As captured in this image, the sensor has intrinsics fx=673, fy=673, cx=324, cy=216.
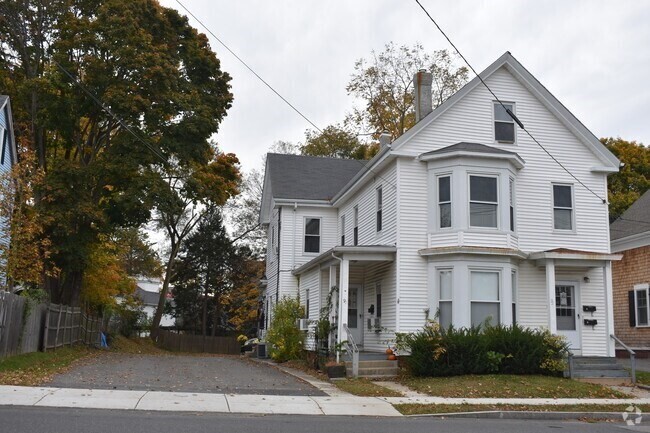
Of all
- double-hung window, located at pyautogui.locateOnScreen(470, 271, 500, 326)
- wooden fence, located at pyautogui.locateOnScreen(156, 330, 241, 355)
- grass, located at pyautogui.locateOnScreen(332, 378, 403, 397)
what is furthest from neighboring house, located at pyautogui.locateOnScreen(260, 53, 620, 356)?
wooden fence, located at pyautogui.locateOnScreen(156, 330, 241, 355)

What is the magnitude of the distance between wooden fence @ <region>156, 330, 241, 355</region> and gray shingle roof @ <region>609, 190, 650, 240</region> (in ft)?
91.9

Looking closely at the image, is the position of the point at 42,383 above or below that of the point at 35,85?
below

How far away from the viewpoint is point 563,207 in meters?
21.6

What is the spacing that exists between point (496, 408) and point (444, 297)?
21.6 ft

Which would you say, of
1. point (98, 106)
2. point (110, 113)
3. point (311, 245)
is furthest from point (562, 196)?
point (98, 106)

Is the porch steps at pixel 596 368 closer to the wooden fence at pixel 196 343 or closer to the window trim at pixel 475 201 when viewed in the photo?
the window trim at pixel 475 201

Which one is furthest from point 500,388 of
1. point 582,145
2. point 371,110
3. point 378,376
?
point 371,110

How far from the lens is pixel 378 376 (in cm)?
1855

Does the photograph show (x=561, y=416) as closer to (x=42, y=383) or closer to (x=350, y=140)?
(x=42, y=383)

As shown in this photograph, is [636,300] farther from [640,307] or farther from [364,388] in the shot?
[364,388]

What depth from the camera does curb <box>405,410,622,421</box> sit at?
12.9 m

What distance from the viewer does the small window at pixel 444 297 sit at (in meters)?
19.7

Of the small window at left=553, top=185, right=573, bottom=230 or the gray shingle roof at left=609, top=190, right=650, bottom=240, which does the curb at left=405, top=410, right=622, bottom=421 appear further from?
the gray shingle roof at left=609, top=190, right=650, bottom=240

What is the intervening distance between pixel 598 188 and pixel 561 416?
35.6 ft
